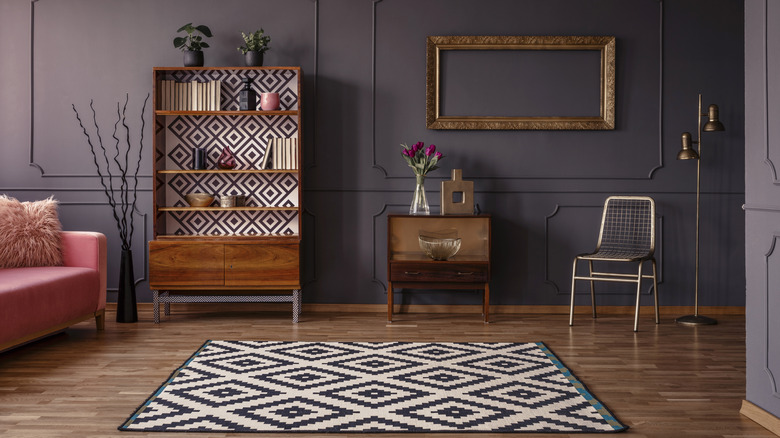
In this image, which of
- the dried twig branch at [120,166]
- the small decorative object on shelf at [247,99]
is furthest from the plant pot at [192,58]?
the dried twig branch at [120,166]

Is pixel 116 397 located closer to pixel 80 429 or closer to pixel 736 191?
pixel 80 429

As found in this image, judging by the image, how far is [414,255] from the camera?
4848 millimetres

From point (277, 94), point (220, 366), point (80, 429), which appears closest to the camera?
point (80, 429)

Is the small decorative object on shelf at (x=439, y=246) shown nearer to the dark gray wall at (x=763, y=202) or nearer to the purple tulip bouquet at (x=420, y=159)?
the purple tulip bouquet at (x=420, y=159)

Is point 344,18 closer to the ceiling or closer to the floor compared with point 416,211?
closer to the ceiling

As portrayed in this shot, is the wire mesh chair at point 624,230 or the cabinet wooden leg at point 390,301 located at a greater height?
the wire mesh chair at point 624,230

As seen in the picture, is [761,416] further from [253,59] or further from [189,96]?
[189,96]

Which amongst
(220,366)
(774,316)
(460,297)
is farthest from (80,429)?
(460,297)

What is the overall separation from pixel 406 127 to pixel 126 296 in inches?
92.7

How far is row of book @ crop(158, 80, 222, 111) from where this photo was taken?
472cm

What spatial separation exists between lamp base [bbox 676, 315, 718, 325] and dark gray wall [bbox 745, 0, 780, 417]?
2.01m

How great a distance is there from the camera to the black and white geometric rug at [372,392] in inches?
97.0

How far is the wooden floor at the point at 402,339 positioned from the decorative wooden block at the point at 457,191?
0.79 m

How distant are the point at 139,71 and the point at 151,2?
531mm
